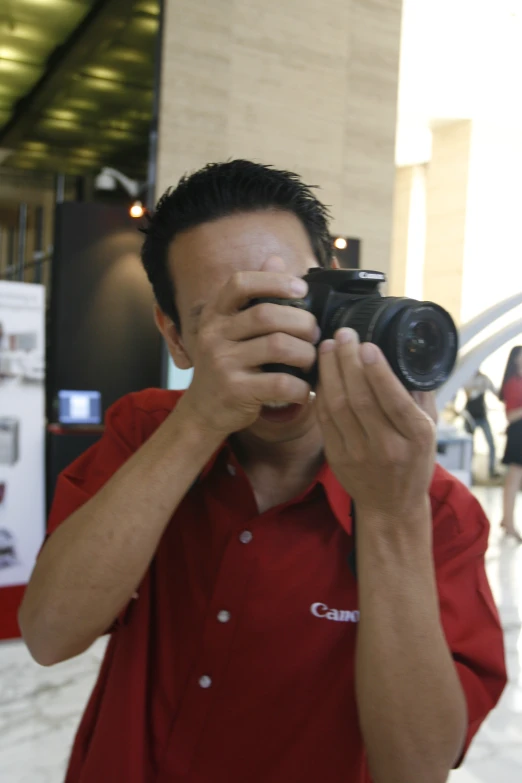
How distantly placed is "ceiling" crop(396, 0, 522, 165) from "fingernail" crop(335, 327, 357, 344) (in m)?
6.27

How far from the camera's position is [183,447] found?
80 centimetres

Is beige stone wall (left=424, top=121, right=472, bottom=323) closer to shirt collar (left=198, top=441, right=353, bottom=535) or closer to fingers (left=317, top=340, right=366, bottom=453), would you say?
shirt collar (left=198, top=441, right=353, bottom=535)

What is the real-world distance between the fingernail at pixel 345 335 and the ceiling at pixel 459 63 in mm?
6266

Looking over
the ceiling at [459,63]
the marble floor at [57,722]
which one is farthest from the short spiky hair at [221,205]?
the ceiling at [459,63]

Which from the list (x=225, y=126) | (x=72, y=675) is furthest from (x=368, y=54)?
(x=72, y=675)

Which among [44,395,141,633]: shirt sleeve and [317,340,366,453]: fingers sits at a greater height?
[317,340,366,453]: fingers

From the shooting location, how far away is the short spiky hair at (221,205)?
100 cm

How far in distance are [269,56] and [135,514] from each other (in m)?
4.66

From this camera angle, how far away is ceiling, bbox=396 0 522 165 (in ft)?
20.3

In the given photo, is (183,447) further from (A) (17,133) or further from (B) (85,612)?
(A) (17,133)

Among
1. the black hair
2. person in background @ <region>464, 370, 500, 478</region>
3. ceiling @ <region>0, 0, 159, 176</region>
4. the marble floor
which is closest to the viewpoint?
the marble floor

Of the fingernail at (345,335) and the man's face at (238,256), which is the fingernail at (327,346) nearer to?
the fingernail at (345,335)

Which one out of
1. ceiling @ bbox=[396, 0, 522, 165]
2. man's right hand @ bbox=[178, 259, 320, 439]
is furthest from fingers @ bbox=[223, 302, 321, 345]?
ceiling @ bbox=[396, 0, 522, 165]

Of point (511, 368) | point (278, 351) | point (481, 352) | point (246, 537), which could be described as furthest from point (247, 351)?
point (511, 368)
